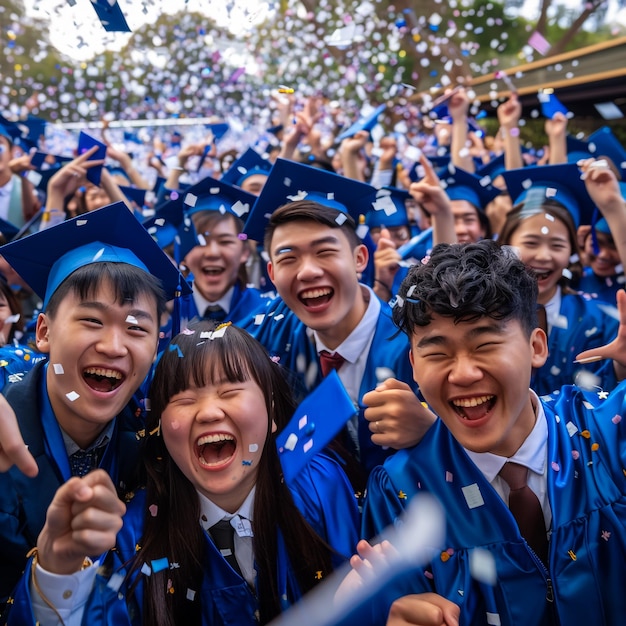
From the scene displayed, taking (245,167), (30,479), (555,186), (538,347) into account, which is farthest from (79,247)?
(245,167)

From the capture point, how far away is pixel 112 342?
7.64 ft

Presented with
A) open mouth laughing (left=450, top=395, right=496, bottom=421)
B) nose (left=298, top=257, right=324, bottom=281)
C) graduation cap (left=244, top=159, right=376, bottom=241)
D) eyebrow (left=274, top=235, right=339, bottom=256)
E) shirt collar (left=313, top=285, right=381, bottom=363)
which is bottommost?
open mouth laughing (left=450, top=395, right=496, bottom=421)

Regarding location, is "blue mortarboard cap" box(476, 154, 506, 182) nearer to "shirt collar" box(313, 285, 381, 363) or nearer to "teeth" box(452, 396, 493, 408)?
"shirt collar" box(313, 285, 381, 363)

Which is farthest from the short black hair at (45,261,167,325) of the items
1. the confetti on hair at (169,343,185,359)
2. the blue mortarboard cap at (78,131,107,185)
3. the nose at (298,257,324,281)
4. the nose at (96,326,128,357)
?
the blue mortarboard cap at (78,131,107,185)

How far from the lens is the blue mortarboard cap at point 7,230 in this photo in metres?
4.03

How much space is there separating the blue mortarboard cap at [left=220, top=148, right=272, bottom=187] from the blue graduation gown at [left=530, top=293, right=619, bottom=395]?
2831 mm

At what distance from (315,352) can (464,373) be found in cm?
146

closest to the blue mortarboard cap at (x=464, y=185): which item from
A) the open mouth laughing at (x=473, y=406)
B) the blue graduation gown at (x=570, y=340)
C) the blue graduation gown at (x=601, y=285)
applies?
A: the blue graduation gown at (x=601, y=285)

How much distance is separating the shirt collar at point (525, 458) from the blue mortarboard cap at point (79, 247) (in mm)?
1476

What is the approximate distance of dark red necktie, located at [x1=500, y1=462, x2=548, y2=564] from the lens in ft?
6.84

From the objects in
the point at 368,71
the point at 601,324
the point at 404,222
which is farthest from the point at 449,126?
the point at 368,71

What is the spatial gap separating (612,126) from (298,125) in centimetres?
762

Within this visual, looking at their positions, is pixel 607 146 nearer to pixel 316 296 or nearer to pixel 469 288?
pixel 316 296

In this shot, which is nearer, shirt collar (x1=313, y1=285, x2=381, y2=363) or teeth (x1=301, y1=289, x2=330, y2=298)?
teeth (x1=301, y1=289, x2=330, y2=298)
